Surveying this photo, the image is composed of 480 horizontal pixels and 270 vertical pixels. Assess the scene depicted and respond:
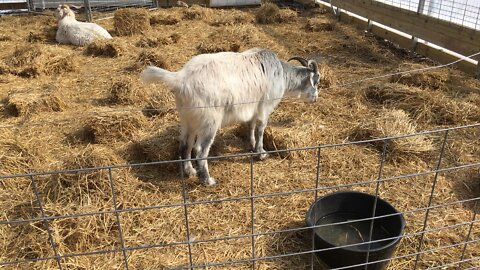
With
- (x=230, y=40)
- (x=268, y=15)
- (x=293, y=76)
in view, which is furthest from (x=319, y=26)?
(x=293, y=76)

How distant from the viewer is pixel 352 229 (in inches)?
145

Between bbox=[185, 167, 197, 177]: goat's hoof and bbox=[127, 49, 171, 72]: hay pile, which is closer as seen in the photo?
bbox=[185, 167, 197, 177]: goat's hoof

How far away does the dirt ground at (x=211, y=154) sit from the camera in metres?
3.67

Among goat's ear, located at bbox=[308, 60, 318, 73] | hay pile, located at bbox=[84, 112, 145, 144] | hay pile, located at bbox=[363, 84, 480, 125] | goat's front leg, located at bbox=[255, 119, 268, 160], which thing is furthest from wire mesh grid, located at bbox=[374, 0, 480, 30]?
hay pile, located at bbox=[84, 112, 145, 144]

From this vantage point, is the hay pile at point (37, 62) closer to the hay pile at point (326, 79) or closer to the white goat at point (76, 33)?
the white goat at point (76, 33)

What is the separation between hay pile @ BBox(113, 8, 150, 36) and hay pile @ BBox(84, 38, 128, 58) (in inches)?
46.7

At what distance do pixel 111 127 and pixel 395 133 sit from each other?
3.74m

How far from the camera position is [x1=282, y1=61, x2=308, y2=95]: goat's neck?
17.0 ft

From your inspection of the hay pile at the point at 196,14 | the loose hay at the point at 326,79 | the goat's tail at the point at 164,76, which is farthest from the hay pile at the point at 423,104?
the hay pile at the point at 196,14

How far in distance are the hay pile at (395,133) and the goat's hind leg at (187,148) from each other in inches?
88.2

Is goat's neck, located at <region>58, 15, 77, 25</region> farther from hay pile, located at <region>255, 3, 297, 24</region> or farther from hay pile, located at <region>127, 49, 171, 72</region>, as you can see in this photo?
hay pile, located at <region>255, 3, 297, 24</region>

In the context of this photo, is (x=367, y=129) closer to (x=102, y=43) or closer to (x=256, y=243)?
(x=256, y=243)

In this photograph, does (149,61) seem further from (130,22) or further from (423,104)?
(423,104)

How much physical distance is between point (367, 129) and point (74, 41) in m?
7.27
